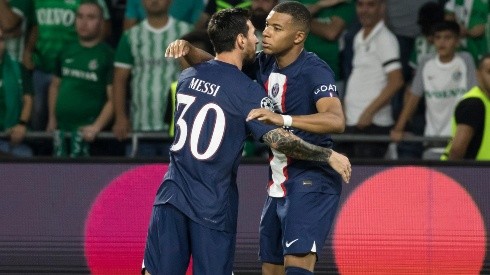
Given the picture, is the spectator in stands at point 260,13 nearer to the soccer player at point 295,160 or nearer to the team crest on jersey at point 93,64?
the team crest on jersey at point 93,64

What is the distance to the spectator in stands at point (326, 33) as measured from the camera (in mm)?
10430

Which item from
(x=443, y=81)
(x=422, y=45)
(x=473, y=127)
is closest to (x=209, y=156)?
(x=473, y=127)

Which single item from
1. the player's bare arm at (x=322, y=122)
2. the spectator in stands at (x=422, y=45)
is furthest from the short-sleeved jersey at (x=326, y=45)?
the player's bare arm at (x=322, y=122)

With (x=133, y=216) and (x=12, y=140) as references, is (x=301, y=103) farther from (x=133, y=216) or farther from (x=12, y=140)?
(x=12, y=140)

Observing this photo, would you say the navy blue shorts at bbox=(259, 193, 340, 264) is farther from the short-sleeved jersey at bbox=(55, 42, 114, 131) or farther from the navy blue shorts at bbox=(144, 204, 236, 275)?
the short-sleeved jersey at bbox=(55, 42, 114, 131)

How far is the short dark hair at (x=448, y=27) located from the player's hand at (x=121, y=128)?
2778 millimetres

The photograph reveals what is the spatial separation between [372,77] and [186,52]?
365 cm

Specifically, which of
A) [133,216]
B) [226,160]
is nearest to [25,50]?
[133,216]

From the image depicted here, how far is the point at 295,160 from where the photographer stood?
707 cm

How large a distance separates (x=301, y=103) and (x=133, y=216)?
1.90 m

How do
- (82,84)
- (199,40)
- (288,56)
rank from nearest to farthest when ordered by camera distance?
(288,56)
(199,40)
(82,84)

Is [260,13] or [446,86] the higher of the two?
[260,13]

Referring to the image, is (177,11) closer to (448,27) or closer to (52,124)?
(52,124)

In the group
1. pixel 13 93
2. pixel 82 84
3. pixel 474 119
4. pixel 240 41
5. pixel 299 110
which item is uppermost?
pixel 240 41
